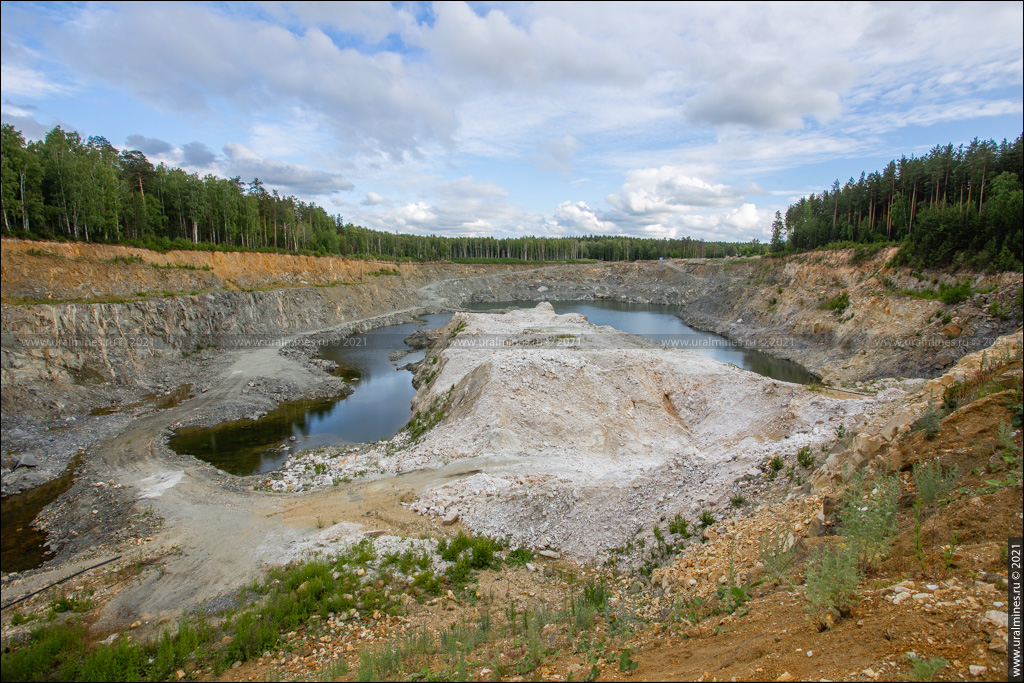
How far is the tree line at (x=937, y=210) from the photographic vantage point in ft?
110

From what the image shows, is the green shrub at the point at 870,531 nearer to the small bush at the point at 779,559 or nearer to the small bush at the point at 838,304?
the small bush at the point at 779,559

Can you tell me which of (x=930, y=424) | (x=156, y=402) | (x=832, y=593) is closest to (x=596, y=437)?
(x=930, y=424)

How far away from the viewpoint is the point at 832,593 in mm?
5293

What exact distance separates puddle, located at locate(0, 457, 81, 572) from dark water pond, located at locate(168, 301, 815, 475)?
449cm

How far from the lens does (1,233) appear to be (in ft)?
110

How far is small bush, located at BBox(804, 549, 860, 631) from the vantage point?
5096 mm

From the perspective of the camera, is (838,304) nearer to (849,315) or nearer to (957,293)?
(849,315)

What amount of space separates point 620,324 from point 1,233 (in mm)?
66421

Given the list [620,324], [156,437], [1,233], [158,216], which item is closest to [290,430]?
[156,437]

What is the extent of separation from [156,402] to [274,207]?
55876 millimetres

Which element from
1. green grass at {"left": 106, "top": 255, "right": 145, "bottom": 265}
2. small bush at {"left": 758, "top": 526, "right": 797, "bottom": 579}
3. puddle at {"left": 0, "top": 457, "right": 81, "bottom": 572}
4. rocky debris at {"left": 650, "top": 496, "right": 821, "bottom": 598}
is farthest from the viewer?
green grass at {"left": 106, "top": 255, "right": 145, "bottom": 265}

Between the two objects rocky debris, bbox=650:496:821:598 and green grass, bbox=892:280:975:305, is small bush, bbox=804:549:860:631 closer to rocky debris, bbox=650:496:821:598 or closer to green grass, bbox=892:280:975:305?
rocky debris, bbox=650:496:821:598

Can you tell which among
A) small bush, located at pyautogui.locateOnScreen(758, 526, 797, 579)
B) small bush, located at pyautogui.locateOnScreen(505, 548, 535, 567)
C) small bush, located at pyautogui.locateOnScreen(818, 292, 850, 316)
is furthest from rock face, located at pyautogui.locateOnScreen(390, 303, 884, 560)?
small bush, located at pyautogui.locateOnScreen(818, 292, 850, 316)

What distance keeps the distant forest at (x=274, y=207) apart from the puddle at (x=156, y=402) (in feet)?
65.6
